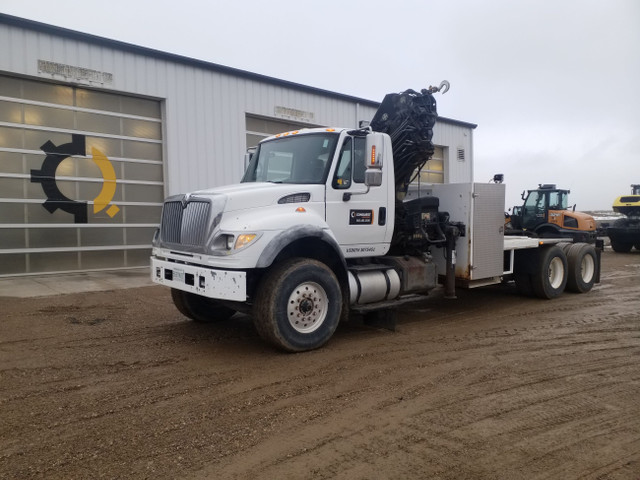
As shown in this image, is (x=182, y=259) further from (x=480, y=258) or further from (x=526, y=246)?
(x=526, y=246)

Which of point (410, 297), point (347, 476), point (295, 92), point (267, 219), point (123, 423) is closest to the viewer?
point (347, 476)

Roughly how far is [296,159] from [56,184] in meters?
8.73

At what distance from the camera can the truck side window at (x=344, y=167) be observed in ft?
20.9

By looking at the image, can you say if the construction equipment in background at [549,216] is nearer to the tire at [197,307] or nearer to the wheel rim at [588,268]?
the wheel rim at [588,268]

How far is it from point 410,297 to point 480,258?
1641 mm

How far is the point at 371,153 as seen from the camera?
243 inches

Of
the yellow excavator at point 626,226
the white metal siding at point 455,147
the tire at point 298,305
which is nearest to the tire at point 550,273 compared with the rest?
the tire at point 298,305

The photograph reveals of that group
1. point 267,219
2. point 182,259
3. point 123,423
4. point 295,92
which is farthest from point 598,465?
point 295,92

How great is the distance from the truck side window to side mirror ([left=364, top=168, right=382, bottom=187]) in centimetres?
30

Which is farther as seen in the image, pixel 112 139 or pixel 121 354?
pixel 112 139

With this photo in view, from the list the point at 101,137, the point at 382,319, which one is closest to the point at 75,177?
the point at 101,137

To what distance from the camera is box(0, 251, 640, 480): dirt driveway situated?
10.9ft

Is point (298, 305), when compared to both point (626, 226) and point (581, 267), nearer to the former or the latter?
point (581, 267)

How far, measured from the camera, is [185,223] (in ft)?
19.6
